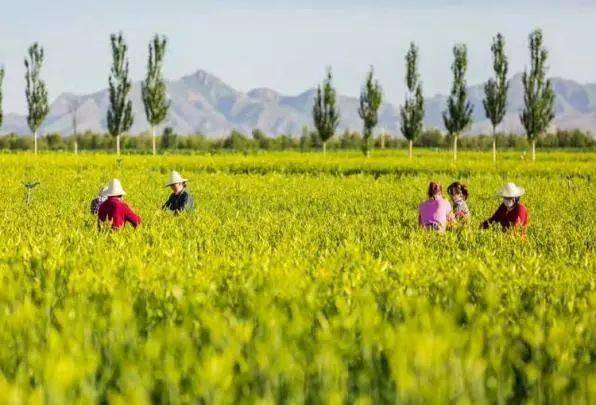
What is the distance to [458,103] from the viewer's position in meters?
61.3

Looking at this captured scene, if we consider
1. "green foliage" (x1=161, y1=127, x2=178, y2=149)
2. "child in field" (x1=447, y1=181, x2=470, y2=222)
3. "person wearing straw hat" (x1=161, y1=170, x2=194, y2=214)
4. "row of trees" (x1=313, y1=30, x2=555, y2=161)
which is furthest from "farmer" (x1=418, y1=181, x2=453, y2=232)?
"green foliage" (x1=161, y1=127, x2=178, y2=149)

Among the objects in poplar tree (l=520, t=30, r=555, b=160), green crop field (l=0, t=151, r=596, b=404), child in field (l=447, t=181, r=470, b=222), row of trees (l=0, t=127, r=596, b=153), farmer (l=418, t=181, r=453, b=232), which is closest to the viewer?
green crop field (l=0, t=151, r=596, b=404)

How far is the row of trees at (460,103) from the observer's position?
5553 centimetres

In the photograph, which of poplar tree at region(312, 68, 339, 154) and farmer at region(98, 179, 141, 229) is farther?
poplar tree at region(312, 68, 339, 154)

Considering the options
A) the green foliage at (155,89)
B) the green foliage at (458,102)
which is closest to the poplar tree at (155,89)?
the green foliage at (155,89)

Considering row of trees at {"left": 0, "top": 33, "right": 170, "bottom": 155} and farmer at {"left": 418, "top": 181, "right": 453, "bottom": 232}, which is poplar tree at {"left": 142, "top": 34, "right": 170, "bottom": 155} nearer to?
row of trees at {"left": 0, "top": 33, "right": 170, "bottom": 155}

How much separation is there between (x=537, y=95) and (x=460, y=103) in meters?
6.97

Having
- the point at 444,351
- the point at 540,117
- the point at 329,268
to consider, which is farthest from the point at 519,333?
the point at 540,117

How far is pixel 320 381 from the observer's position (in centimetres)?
344

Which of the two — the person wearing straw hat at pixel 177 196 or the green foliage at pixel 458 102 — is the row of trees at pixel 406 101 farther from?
the person wearing straw hat at pixel 177 196

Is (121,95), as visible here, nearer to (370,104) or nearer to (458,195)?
(370,104)

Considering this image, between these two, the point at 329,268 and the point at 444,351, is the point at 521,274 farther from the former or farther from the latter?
the point at 444,351

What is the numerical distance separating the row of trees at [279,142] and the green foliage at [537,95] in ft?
155

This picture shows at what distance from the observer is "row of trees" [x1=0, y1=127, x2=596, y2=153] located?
107m
